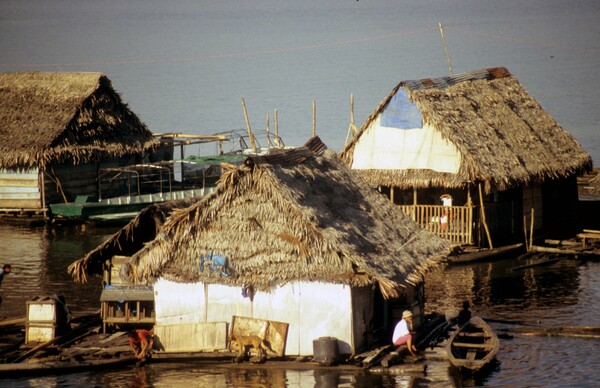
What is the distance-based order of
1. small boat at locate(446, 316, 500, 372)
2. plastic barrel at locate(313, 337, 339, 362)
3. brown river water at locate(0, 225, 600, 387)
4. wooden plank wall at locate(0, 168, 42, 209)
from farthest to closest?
wooden plank wall at locate(0, 168, 42, 209), brown river water at locate(0, 225, 600, 387), plastic barrel at locate(313, 337, 339, 362), small boat at locate(446, 316, 500, 372)

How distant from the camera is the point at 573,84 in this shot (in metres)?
88.6

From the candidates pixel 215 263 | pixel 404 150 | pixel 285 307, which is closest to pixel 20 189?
pixel 404 150

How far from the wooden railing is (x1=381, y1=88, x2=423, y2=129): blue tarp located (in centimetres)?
249

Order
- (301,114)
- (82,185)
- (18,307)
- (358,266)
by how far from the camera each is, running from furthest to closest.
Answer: (301,114)
(82,185)
(18,307)
(358,266)

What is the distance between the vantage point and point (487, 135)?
117 feet

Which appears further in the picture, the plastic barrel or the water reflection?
the water reflection

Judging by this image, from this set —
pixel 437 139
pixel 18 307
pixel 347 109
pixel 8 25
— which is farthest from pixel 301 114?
pixel 8 25

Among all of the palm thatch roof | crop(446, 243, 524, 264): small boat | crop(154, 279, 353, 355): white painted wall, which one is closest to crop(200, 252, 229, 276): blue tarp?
the palm thatch roof

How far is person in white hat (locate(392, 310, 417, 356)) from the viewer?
22.5m

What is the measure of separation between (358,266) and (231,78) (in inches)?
3328

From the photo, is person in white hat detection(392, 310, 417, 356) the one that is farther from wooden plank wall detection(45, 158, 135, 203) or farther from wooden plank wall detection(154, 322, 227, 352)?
wooden plank wall detection(45, 158, 135, 203)

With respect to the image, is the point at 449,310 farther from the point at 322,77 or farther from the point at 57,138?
the point at 322,77

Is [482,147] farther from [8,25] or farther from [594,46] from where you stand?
[8,25]

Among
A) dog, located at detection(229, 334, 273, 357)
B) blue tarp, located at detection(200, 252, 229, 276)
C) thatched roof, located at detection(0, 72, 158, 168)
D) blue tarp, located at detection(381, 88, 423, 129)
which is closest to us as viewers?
dog, located at detection(229, 334, 273, 357)
